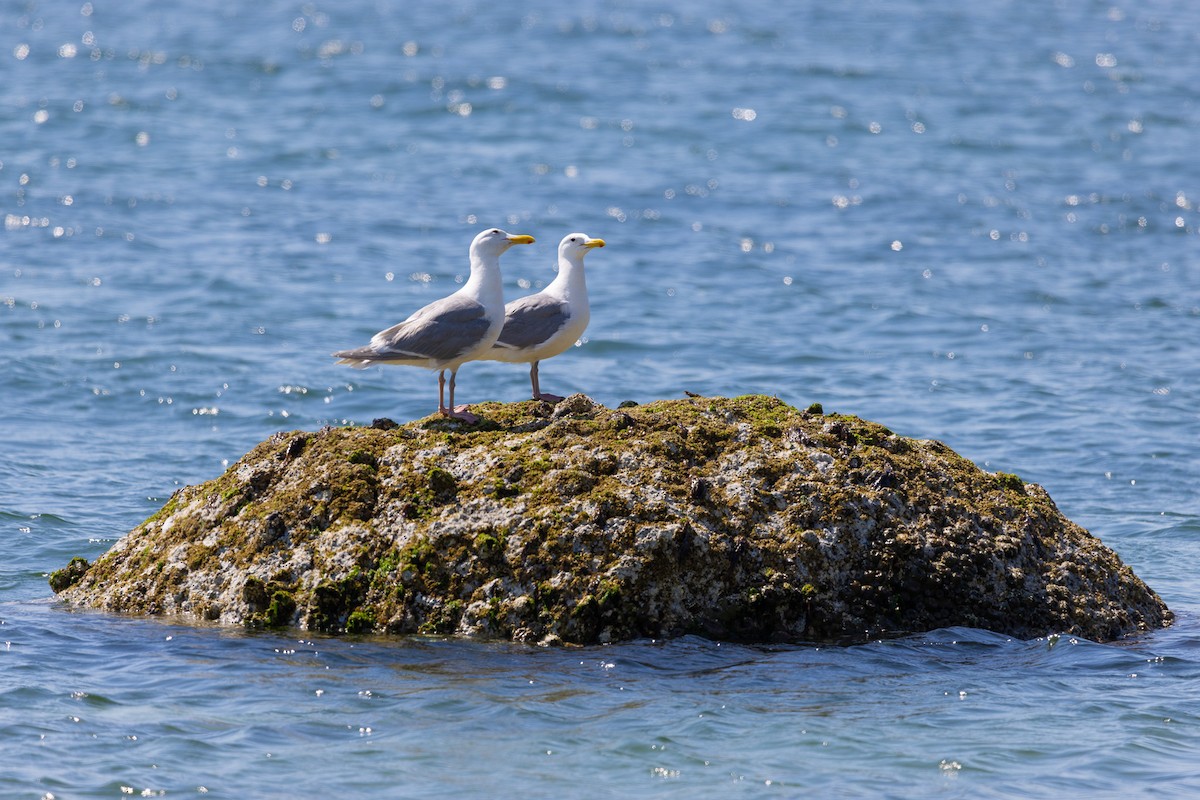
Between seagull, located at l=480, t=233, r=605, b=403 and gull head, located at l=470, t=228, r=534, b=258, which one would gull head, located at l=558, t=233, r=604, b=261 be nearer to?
seagull, located at l=480, t=233, r=605, b=403

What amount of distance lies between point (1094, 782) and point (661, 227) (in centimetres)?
1658

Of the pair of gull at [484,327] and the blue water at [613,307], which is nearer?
A: the blue water at [613,307]

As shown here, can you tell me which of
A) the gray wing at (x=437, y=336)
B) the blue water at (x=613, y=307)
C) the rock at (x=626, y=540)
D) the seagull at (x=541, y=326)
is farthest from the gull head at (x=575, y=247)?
the blue water at (x=613, y=307)

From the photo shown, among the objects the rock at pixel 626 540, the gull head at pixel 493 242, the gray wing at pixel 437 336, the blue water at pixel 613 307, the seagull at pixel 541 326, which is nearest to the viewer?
the blue water at pixel 613 307

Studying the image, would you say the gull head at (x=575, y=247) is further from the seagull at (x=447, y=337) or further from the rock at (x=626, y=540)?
the rock at (x=626, y=540)

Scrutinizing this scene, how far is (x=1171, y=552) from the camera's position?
11109 millimetres

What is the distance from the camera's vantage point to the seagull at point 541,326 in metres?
9.72

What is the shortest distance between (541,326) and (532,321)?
7 centimetres

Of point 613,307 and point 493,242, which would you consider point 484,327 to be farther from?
point 613,307

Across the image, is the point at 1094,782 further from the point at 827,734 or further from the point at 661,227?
the point at 661,227

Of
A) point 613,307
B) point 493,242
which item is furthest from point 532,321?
point 613,307

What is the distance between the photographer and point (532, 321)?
32.2ft

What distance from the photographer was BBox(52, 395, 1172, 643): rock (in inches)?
318

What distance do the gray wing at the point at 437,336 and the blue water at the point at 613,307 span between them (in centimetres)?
187
